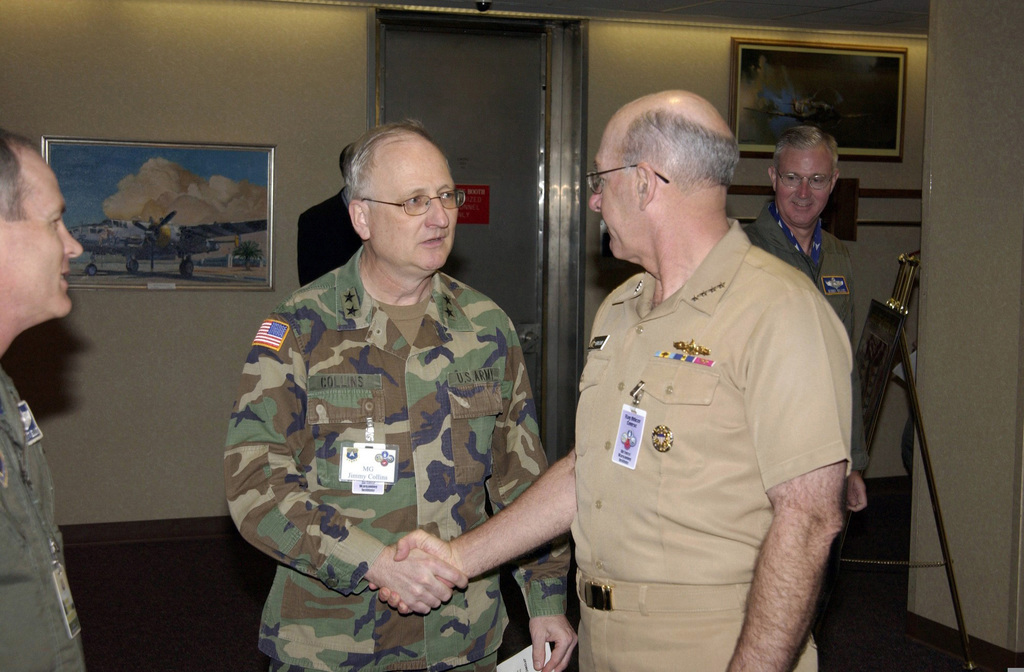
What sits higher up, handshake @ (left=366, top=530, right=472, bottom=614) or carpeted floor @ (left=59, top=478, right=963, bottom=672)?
handshake @ (left=366, top=530, right=472, bottom=614)

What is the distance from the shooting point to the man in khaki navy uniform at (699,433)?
153cm

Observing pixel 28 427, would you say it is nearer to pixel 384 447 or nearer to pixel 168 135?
pixel 384 447

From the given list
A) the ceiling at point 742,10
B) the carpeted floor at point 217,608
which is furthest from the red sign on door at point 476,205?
the carpeted floor at point 217,608

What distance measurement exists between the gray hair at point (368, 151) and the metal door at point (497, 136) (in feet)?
12.0

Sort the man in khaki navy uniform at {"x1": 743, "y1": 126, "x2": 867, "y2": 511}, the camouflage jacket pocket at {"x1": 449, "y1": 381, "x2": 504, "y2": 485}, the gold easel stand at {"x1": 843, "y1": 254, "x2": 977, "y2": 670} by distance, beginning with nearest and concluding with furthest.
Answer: the camouflage jacket pocket at {"x1": 449, "y1": 381, "x2": 504, "y2": 485}, the man in khaki navy uniform at {"x1": 743, "y1": 126, "x2": 867, "y2": 511}, the gold easel stand at {"x1": 843, "y1": 254, "x2": 977, "y2": 670}

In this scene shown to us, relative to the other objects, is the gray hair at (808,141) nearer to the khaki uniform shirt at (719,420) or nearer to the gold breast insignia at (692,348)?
the khaki uniform shirt at (719,420)

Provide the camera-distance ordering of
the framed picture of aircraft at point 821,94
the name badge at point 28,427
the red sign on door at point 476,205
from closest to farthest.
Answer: the name badge at point 28,427, the red sign on door at point 476,205, the framed picture of aircraft at point 821,94

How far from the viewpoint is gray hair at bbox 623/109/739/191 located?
172cm

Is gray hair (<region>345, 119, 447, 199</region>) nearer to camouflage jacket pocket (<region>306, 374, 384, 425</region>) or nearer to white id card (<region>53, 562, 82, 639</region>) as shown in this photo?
camouflage jacket pocket (<region>306, 374, 384, 425</region>)

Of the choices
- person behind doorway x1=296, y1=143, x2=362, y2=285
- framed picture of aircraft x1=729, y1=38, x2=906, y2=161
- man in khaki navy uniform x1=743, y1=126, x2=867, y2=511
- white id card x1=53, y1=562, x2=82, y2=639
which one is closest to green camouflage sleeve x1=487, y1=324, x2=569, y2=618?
white id card x1=53, y1=562, x2=82, y2=639

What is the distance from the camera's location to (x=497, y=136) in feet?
20.2

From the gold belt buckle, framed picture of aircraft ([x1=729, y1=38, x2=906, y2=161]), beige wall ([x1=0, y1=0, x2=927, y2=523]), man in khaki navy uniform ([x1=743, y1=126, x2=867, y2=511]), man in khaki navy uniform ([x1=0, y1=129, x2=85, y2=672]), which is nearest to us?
man in khaki navy uniform ([x1=0, y1=129, x2=85, y2=672])

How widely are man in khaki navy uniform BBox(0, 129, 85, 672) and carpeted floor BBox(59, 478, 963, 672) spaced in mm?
2646

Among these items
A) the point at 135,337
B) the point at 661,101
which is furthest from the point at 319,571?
the point at 135,337
